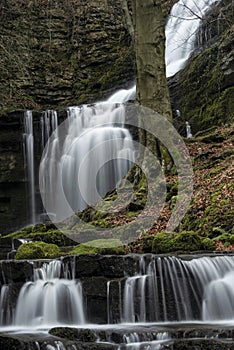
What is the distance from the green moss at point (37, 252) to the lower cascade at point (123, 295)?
3.67 feet

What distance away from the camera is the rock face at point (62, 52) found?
20.6m

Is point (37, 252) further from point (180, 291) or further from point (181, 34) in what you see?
point (181, 34)

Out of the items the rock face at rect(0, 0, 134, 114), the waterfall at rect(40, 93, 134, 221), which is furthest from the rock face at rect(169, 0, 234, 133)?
the rock face at rect(0, 0, 134, 114)

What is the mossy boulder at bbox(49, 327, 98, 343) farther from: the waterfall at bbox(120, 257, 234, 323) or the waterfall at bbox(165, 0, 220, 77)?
the waterfall at bbox(165, 0, 220, 77)

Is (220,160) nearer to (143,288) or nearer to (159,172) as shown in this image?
(159,172)

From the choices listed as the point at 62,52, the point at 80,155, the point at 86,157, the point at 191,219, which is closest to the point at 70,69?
the point at 62,52

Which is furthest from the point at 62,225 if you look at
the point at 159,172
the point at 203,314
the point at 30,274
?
the point at 203,314

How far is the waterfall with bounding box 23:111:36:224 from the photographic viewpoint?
16.9m

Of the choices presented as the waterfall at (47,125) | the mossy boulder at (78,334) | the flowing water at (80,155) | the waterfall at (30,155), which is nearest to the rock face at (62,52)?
the waterfall at (30,155)

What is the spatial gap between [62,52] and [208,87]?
1063 centimetres

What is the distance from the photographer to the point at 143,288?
240 inches

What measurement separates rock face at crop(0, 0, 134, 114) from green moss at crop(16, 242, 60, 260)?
12482 millimetres

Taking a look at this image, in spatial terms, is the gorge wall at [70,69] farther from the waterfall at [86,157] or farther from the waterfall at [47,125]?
the waterfall at [86,157]

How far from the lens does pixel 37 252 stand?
25.1 ft
